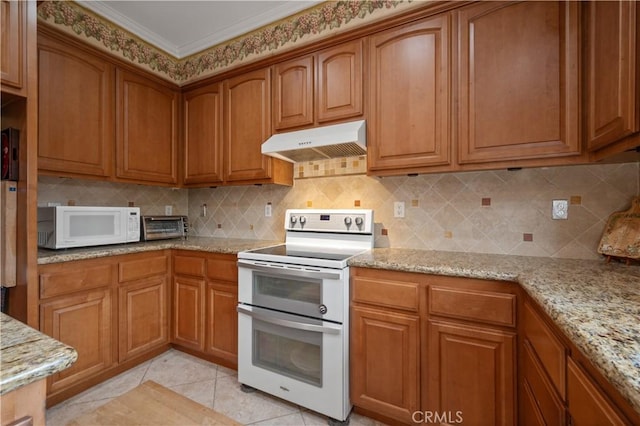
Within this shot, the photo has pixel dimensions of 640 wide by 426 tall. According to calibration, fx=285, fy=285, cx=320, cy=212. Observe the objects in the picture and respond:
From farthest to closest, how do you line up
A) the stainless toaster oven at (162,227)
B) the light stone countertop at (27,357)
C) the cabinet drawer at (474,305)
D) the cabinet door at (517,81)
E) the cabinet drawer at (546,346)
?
the stainless toaster oven at (162,227) → the cabinet door at (517,81) → the cabinet drawer at (474,305) → the cabinet drawer at (546,346) → the light stone countertop at (27,357)

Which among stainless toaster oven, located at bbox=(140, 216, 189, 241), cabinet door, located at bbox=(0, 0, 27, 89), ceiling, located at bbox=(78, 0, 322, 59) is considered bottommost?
stainless toaster oven, located at bbox=(140, 216, 189, 241)

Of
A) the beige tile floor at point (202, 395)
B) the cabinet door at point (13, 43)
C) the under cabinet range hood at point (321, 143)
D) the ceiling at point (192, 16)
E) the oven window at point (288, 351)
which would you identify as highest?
the ceiling at point (192, 16)

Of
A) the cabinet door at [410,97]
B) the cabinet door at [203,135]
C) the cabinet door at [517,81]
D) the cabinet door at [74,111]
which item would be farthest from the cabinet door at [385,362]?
the cabinet door at [74,111]

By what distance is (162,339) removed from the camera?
7.52 feet

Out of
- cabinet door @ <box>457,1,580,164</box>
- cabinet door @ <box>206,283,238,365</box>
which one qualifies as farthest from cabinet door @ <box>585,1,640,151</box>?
cabinet door @ <box>206,283,238,365</box>

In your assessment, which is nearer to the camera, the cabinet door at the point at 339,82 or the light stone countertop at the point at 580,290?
the light stone countertop at the point at 580,290

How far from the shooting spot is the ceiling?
212 centimetres

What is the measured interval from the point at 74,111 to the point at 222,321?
1806 millimetres

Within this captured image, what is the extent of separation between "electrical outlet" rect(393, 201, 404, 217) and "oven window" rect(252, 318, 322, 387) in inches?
38.9

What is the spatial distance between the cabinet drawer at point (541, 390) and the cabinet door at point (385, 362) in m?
0.45

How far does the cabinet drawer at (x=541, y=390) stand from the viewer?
35.0 inches

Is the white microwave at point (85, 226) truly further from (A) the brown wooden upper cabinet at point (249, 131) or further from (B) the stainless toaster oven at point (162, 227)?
(A) the brown wooden upper cabinet at point (249, 131)

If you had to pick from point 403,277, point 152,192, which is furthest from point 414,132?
point 152,192

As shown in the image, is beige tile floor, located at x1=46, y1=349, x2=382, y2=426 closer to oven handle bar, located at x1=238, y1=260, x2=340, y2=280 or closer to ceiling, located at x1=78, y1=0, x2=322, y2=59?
oven handle bar, located at x1=238, y1=260, x2=340, y2=280
